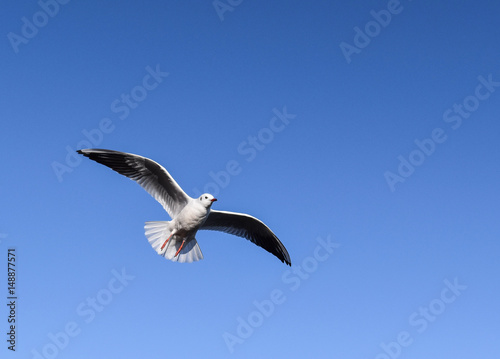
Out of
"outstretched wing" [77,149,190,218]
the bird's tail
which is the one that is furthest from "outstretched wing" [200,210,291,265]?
"outstretched wing" [77,149,190,218]

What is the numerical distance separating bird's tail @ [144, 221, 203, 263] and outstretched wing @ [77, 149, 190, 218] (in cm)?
44

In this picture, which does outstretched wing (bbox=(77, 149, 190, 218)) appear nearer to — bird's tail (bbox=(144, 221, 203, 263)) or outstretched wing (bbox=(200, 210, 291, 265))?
bird's tail (bbox=(144, 221, 203, 263))

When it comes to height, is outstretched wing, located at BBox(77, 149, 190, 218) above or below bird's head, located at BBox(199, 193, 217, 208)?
below

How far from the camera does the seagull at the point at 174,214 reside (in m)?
17.0

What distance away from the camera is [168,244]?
700 inches

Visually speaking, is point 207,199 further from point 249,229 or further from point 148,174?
point 249,229

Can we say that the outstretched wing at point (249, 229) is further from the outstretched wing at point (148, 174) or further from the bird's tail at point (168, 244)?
the outstretched wing at point (148, 174)

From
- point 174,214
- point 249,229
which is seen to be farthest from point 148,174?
point 249,229

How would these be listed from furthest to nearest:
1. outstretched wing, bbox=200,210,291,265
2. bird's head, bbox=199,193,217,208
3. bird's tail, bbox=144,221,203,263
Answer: outstretched wing, bbox=200,210,291,265
bird's tail, bbox=144,221,203,263
bird's head, bbox=199,193,217,208

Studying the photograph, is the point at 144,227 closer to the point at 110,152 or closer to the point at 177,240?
the point at 177,240

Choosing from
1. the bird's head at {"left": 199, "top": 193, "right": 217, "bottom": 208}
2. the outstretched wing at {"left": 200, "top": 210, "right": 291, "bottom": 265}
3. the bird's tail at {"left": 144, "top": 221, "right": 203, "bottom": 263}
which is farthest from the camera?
the outstretched wing at {"left": 200, "top": 210, "right": 291, "bottom": 265}

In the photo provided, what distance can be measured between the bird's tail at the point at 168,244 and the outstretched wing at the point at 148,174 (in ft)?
1.46

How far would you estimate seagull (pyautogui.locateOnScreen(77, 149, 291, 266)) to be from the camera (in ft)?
55.8

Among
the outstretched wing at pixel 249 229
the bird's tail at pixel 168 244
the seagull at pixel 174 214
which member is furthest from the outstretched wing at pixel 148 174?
the outstretched wing at pixel 249 229
